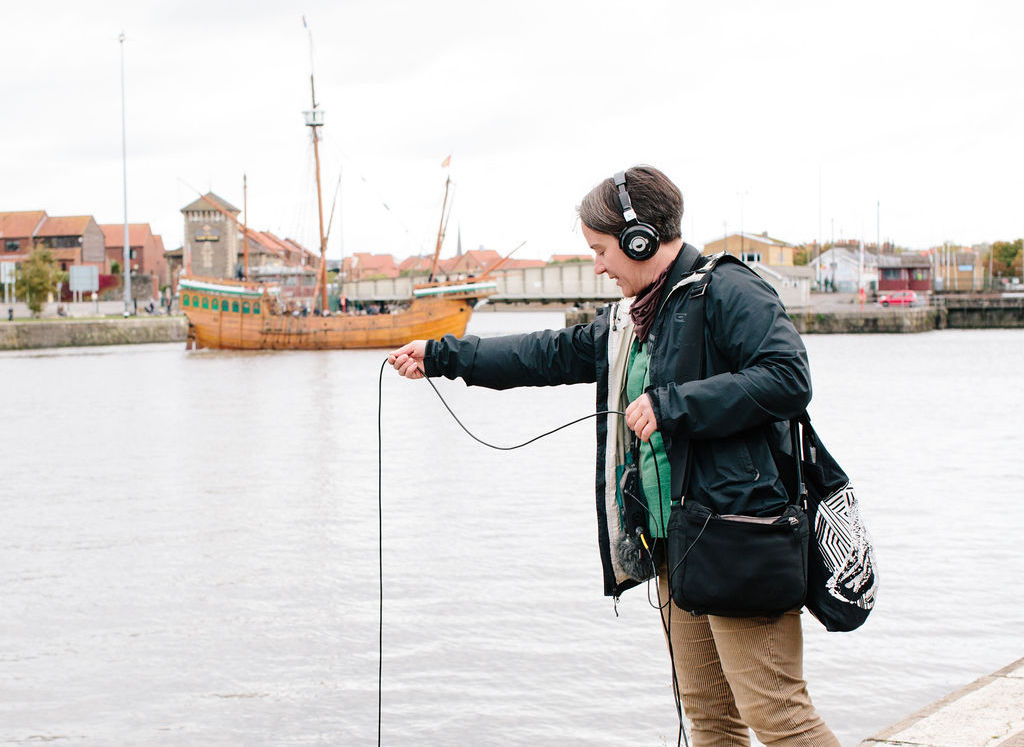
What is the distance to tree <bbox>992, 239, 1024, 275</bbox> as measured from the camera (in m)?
140

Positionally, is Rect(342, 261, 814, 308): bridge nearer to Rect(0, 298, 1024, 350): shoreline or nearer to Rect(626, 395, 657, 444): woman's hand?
Rect(0, 298, 1024, 350): shoreline

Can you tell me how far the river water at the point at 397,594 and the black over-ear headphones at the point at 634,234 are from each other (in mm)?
3409

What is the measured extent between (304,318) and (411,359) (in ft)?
204

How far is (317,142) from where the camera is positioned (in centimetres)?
6700

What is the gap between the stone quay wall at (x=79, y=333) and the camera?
57.6 metres

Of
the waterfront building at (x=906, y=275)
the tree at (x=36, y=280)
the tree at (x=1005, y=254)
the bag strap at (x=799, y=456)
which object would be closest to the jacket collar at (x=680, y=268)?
the bag strap at (x=799, y=456)

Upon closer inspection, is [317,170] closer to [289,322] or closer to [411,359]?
[289,322]

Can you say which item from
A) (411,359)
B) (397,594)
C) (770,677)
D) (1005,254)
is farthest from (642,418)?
(1005,254)

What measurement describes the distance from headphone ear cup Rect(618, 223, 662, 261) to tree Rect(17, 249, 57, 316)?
242 feet

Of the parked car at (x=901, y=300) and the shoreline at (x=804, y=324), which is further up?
the parked car at (x=901, y=300)

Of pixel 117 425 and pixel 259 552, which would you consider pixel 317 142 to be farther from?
pixel 259 552

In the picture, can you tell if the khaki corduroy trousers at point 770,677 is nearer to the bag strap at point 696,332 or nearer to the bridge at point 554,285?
the bag strap at point 696,332

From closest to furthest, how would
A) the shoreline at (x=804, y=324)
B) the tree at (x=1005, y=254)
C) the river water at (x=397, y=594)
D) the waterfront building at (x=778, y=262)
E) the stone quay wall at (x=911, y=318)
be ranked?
the river water at (x=397, y=594) < the shoreline at (x=804, y=324) < the stone quay wall at (x=911, y=318) < the waterfront building at (x=778, y=262) < the tree at (x=1005, y=254)

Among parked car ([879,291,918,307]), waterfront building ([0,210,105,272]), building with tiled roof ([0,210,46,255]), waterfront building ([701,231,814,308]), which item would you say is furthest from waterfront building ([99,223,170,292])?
parked car ([879,291,918,307])
